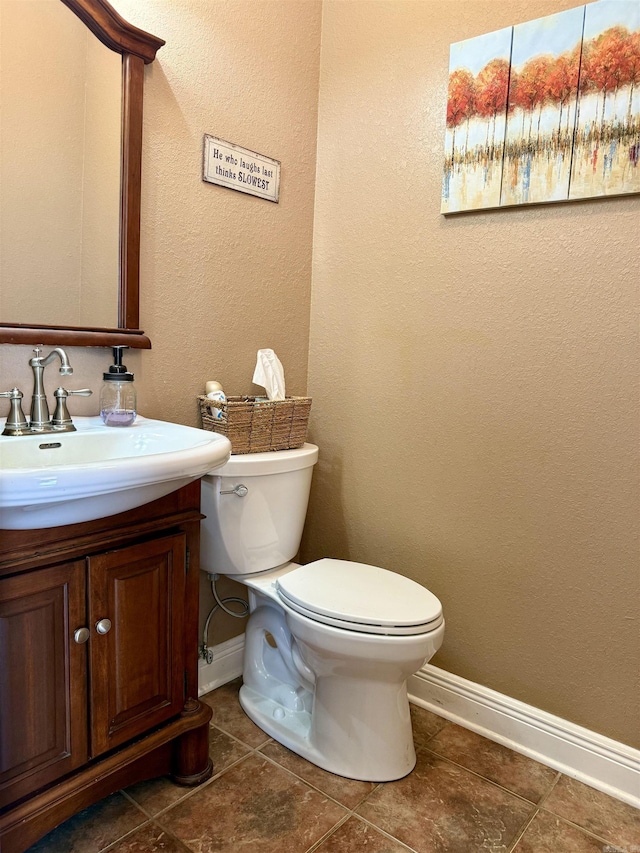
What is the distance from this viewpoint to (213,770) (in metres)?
1.48

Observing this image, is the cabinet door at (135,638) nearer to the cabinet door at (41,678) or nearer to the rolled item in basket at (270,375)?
the cabinet door at (41,678)

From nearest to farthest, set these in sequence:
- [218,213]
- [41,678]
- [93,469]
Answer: [93,469], [41,678], [218,213]

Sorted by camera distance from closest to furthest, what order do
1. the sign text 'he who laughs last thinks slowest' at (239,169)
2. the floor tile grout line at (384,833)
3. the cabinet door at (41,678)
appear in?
the cabinet door at (41,678) < the floor tile grout line at (384,833) < the sign text 'he who laughs last thinks slowest' at (239,169)

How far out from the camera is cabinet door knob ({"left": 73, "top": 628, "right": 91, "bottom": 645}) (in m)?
1.14

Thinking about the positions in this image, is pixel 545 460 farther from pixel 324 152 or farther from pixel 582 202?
pixel 324 152

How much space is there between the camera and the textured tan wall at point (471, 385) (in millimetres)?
1460

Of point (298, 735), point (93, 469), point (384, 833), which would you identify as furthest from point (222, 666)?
point (93, 469)

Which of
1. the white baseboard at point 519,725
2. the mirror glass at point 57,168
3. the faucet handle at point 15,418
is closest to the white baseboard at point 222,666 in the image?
the white baseboard at point 519,725

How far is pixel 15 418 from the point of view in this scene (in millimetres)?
1244

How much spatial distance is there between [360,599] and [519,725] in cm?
A: 63

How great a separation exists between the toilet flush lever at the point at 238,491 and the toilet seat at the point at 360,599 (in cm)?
25

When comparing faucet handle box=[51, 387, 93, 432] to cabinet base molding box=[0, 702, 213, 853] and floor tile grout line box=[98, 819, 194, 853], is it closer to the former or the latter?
cabinet base molding box=[0, 702, 213, 853]

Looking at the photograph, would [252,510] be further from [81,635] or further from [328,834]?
[328,834]

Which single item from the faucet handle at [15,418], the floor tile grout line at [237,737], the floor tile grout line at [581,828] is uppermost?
the faucet handle at [15,418]
